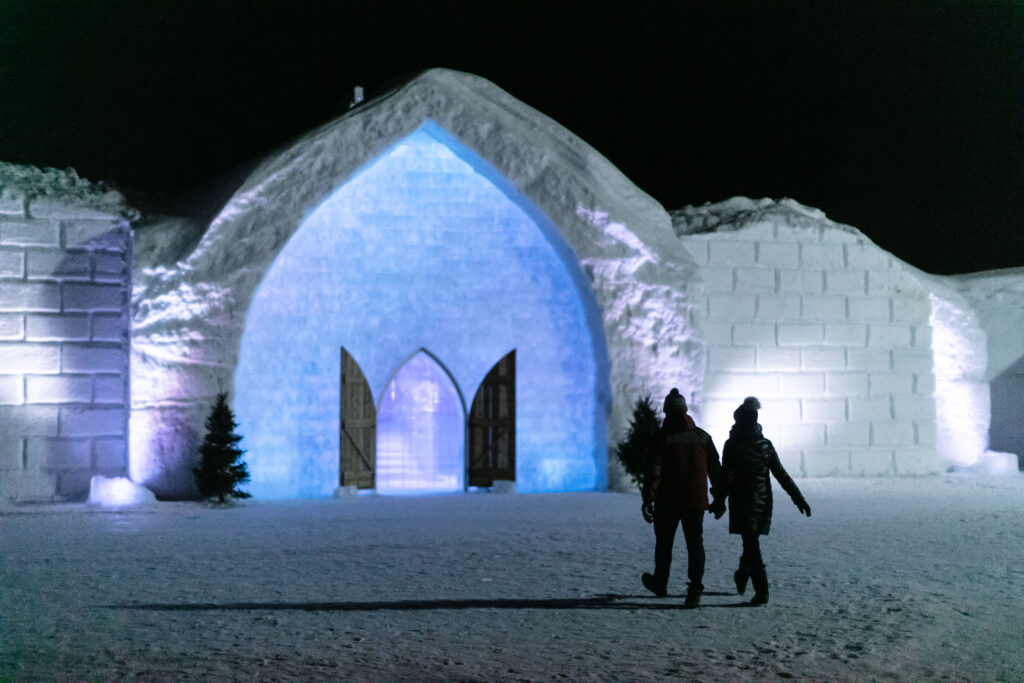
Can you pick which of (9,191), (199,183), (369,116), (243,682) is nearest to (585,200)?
(369,116)

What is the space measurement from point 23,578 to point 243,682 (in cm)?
416

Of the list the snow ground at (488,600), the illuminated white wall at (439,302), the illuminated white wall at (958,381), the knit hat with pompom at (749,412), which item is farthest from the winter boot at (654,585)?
the illuminated white wall at (958,381)

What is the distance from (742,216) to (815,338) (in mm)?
2483

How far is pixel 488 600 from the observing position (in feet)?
25.0

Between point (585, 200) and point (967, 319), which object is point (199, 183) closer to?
point (585, 200)

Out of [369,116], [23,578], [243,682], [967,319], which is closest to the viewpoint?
[243,682]

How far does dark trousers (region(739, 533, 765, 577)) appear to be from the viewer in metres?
7.25

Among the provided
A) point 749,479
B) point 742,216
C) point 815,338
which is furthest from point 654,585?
point 742,216

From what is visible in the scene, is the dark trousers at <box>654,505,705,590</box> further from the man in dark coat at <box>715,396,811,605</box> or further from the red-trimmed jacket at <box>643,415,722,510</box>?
the man in dark coat at <box>715,396,811,605</box>

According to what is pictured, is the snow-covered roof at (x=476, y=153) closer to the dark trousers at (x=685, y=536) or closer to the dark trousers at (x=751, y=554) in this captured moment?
the dark trousers at (x=685, y=536)

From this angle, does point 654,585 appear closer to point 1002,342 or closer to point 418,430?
point 418,430

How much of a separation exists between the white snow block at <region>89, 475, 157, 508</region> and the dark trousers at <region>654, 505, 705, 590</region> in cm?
903

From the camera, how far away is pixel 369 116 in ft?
53.0

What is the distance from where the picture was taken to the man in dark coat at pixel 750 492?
286 inches
